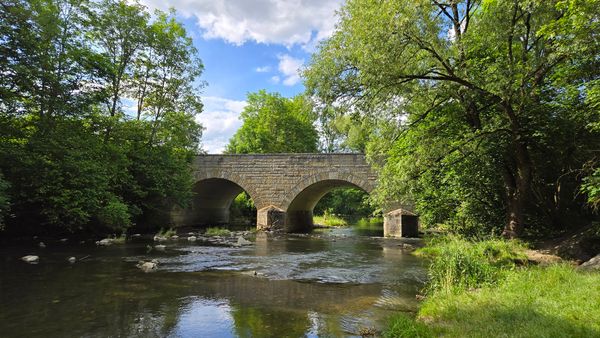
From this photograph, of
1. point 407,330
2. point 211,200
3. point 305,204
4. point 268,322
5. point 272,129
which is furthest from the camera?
point 272,129

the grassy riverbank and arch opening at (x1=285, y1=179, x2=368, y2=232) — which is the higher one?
arch opening at (x1=285, y1=179, x2=368, y2=232)

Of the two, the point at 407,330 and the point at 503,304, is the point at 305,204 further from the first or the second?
the point at 407,330

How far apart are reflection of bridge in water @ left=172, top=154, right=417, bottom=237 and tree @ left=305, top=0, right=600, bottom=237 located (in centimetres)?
769

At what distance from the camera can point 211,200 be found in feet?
88.0

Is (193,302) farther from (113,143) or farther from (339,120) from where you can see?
(113,143)

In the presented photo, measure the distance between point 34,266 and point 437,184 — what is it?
31.6 feet

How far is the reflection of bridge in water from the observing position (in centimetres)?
1850

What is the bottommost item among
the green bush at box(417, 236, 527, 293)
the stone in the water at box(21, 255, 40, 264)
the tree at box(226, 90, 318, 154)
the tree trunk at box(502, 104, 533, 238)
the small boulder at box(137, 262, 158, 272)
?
the small boulder at box(137, 262, 158, 272)

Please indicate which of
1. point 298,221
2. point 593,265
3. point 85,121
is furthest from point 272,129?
point 593,265

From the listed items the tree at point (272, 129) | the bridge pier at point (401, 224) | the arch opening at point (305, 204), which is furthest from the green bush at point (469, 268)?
the tree at point (272, 129)

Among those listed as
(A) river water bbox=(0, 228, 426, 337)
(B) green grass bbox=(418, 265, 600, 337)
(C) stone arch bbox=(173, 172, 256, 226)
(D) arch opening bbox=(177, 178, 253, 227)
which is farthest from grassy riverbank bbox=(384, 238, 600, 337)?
(D) arch opening bbox=(177, 178, 253, 227)

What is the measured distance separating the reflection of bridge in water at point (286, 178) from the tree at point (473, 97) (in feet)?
25.2

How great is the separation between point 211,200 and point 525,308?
24225 millimetres

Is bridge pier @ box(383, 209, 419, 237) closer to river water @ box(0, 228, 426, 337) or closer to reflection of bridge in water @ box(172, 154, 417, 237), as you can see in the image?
reflection of bridge in water @ box(172, 154, 417, 237)
